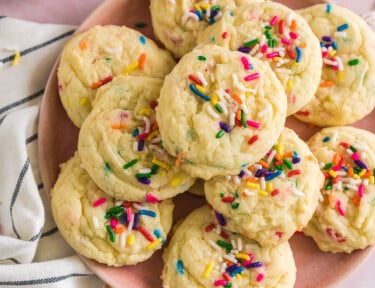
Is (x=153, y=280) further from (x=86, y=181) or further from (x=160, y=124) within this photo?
(x=160, y=124)

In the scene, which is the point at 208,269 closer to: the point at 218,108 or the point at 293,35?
the point at 218,108

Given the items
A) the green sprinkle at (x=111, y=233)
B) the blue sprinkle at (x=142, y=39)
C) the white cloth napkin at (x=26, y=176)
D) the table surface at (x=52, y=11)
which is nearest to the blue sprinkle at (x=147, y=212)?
the green sprinkle at (x=111, y=233)

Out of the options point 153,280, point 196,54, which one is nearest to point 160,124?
point 196,54

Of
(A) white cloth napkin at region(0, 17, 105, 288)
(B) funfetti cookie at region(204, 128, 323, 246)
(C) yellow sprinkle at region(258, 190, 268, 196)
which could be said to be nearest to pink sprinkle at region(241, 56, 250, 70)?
(B) funfetti cookie at region(204, 128, 323, 246)

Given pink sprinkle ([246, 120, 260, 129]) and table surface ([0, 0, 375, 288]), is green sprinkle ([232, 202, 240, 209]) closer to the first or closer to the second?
pink sprinkle ([246, 120, 260, 129])

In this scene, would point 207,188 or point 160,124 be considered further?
point 207,188

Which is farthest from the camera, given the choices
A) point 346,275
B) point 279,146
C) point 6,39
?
point 6,39

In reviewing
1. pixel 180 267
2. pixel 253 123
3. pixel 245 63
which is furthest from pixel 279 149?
pixel 180 267
